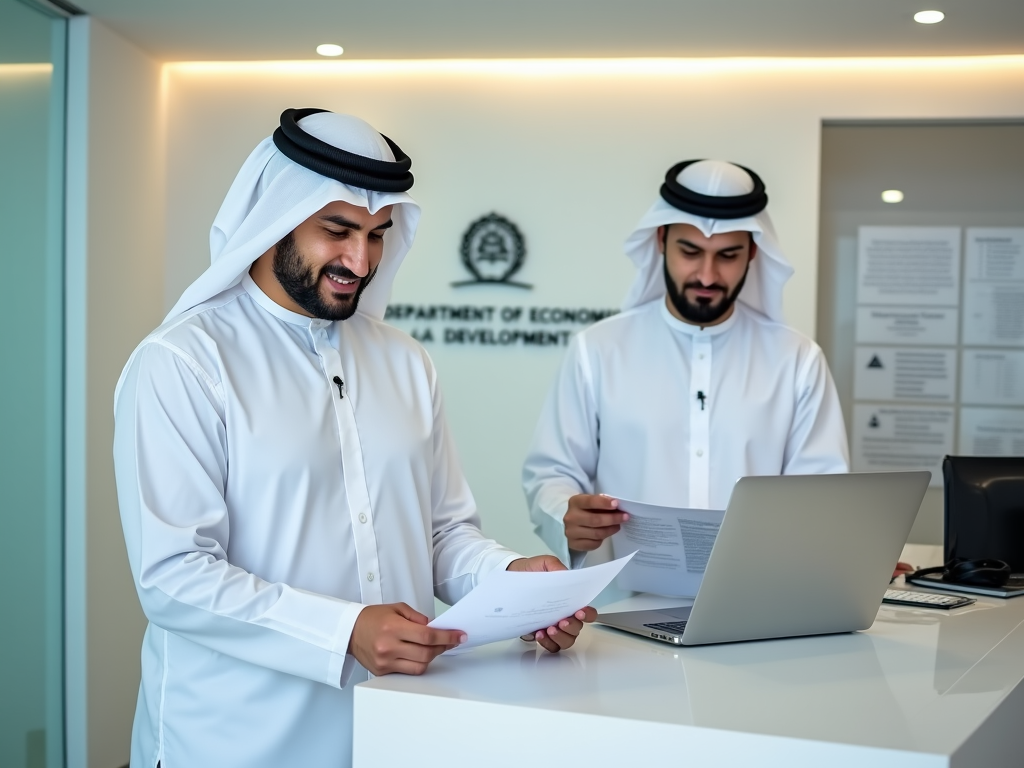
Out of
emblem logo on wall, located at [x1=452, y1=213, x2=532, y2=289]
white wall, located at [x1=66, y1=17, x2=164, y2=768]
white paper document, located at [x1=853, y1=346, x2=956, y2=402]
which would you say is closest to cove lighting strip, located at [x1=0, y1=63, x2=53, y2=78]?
white wall, located at [x1=66, y1=17, x2=164, y2=768]

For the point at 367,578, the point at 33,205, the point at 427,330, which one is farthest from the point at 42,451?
the point at 367,578

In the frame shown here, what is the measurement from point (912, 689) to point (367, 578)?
3.42 ft

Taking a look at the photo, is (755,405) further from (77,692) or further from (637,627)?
(77,692)

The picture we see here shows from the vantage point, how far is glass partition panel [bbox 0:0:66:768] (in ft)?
14.3

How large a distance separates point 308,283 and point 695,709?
1146 mm

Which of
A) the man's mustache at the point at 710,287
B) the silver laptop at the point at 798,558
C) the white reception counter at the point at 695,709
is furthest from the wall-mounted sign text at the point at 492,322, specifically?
the white reception counter at the point at 695,709

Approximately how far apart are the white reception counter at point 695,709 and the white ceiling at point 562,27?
10.5 ft

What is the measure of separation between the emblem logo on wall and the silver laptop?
3.48 m

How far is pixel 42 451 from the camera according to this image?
15.1 feet

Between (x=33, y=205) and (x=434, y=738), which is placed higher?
(x=33, y=205)

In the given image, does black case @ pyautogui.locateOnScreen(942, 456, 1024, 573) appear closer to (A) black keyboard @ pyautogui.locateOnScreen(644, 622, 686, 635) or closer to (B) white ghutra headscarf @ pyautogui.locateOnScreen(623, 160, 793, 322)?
(B) white ghutra headscarf @ pyautogui.locateOnScreen(623, 160, 793, 322)

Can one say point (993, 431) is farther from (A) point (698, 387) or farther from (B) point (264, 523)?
(B) point (264, 523)

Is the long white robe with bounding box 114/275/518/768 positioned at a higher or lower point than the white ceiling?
lower

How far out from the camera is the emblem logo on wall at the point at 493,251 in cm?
548
